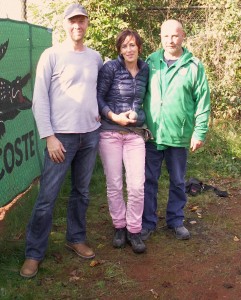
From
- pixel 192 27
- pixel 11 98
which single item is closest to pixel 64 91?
pixel 11 98

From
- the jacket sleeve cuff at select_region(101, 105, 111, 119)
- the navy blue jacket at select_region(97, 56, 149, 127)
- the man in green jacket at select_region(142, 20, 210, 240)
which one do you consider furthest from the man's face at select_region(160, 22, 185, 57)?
the jacket sleeve cuff at select_region(101, 105, 111, 119)

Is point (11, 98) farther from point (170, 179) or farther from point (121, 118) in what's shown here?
point (170, 179)

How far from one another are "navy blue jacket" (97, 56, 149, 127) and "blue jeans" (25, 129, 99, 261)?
292 mm

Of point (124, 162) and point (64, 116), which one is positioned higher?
point (64, 116)

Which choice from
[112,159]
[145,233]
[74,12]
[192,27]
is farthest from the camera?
[192,27]

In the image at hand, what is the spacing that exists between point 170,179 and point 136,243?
72 centimetres

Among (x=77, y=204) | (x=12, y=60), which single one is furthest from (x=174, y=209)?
(x=12, y=60)

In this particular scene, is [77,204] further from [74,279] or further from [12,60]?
[12,60]

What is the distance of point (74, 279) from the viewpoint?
3637 mm

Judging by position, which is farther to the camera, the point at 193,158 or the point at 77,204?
the point at 193,158

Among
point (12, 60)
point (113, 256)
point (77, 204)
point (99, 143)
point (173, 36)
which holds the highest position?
point (173, 36)

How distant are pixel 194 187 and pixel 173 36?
2.35 meters

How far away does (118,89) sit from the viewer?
A: 373cm

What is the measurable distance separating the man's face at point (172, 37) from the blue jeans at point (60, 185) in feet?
3.32
